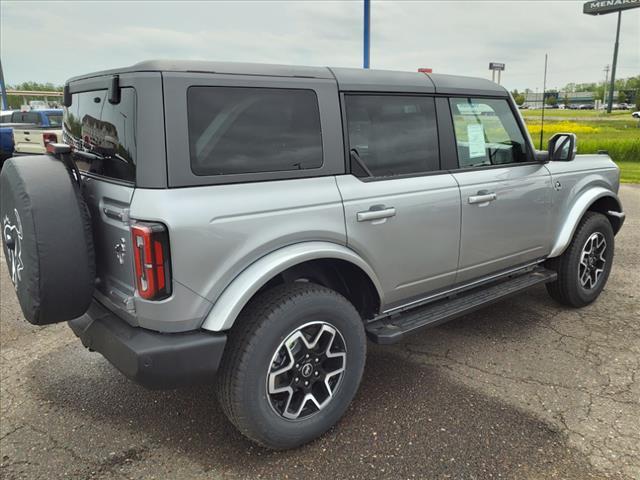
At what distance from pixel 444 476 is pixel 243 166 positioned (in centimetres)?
175

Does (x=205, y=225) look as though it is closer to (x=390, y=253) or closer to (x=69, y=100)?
(x=390, y=253)

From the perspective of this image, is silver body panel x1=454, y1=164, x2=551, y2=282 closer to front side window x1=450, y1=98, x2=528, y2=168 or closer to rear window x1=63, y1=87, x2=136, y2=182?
front side window x1=450, y1=98, x2=528, y2=168

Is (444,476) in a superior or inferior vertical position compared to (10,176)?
inferior

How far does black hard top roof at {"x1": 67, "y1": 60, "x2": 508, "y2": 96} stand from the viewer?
7.50 ft

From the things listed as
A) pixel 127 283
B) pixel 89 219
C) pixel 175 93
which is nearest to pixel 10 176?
pixel 89 219

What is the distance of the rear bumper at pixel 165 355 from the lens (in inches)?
86.8

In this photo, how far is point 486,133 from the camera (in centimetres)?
367

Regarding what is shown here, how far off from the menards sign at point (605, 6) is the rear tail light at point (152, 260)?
20.3 meters

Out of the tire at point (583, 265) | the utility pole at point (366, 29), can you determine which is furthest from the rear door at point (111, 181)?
the utility pole at point (366, 29)

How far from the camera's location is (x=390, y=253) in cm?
293

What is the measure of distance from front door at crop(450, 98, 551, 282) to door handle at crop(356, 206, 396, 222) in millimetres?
656

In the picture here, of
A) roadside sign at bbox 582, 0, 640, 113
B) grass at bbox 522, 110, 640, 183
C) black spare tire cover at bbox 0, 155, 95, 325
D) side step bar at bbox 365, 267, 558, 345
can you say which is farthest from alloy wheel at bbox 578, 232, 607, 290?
roadside sign at bbox 582, 0, 640, 113

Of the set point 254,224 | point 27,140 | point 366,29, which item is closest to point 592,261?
point 254,224

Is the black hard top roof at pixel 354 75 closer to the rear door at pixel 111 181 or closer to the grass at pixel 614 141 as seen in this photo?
the rear door at pixel 111 181
